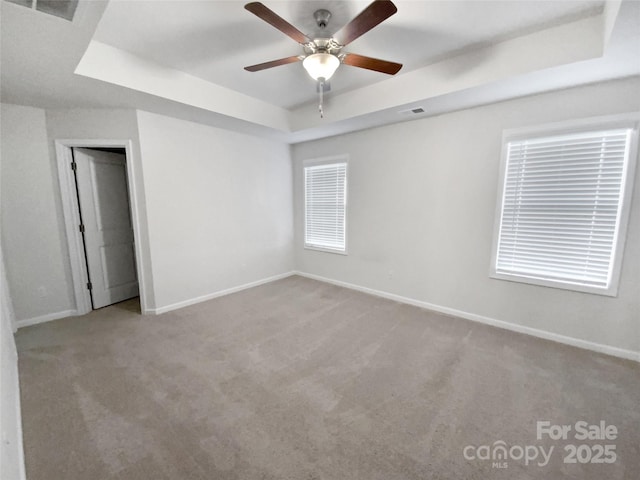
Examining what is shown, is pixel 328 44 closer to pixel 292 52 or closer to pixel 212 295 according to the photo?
pixel 292 52

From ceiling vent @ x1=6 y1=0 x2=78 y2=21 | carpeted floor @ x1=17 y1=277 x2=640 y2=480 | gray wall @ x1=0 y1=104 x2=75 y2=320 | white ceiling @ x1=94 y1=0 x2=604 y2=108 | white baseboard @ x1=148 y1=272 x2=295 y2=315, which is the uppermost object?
white ceiling @ x1=94 y1=0 x2=604 y2=108

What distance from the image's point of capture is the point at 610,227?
2383 millimetres

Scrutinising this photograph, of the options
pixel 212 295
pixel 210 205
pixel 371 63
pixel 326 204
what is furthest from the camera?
pixel 326 204

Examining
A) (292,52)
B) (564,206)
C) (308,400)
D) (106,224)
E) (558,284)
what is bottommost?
(308,400)

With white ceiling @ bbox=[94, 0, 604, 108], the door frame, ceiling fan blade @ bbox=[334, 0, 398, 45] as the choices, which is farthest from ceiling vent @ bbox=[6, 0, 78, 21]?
the door frame

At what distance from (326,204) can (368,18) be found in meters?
3.10

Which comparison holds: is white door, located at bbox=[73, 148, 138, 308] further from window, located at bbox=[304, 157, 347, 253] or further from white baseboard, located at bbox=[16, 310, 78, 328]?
window, located at bbox=[304, 157, 347, 253]

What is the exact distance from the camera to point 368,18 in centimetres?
154

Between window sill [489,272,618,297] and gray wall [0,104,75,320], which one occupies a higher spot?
gray wall [0,104,75,320]

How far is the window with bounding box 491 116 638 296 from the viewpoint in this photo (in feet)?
7.66

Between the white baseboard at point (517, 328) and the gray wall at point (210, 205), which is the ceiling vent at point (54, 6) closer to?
the gray wall at point (210, 205)

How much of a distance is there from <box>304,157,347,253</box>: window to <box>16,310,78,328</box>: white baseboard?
3523 millimetres

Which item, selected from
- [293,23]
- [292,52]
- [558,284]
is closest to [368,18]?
[293,23]

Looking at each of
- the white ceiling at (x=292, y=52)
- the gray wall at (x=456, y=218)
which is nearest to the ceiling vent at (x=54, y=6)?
the white ceiling at (x=292, y=52)
